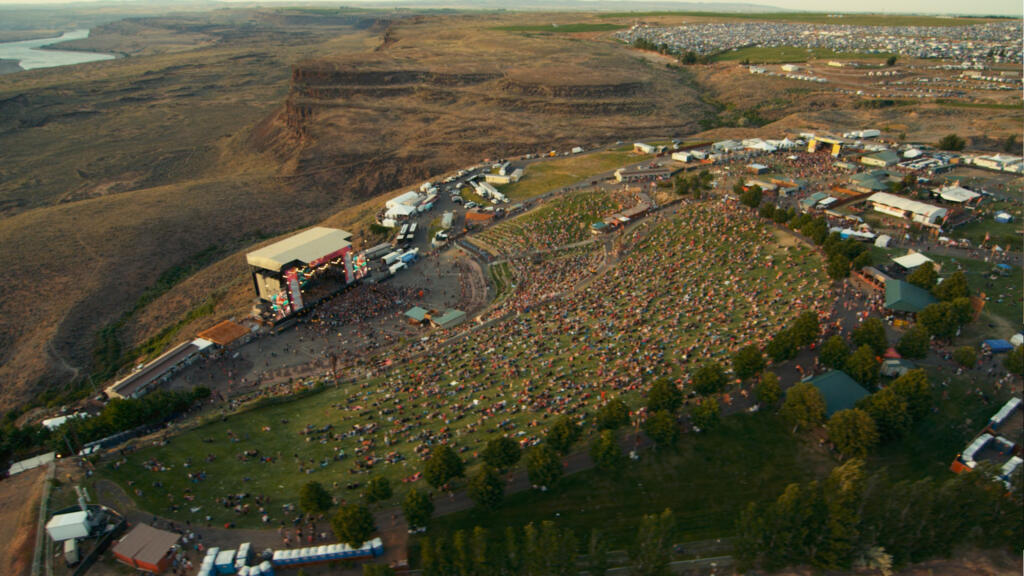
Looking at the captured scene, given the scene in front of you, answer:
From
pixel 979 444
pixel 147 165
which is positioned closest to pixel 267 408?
pixel 979 444

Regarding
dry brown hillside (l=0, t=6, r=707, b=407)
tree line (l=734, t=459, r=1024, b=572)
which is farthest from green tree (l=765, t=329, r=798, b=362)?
dry brown hillside (l=0, t=6, r=707, b=407)

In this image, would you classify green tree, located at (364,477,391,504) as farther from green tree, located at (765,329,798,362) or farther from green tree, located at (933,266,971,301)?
green tree, located at (933,266,971,301)

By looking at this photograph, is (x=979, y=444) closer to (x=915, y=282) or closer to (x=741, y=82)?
(x=915, y=282)

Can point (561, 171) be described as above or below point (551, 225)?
above

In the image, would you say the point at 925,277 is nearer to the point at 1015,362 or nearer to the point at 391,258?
the point at 1015,362

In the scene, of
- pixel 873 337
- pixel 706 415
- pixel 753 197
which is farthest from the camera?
pixel 753 197

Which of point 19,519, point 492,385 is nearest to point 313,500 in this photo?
point 492,385
